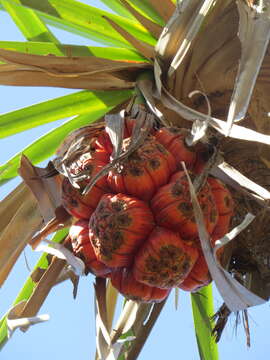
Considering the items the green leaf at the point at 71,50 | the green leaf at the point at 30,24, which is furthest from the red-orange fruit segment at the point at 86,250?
the green leaf at the point at 30,24

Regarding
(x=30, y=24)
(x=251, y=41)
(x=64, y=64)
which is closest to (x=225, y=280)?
(x=251, y=41)

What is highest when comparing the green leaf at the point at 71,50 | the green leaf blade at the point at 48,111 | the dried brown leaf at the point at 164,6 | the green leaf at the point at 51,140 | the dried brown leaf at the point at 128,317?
the dried brown leaf at the point at 164,6

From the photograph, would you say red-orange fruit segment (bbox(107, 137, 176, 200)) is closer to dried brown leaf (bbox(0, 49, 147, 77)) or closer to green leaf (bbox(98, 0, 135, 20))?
dried brown leaf (bbox(0, 49, 147, 77))

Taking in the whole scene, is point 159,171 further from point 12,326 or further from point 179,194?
point 12,326

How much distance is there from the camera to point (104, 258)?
1.62m

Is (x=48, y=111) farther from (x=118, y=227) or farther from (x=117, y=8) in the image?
(x=118, y=227)

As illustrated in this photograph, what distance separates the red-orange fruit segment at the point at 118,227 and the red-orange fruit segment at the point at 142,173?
2cm

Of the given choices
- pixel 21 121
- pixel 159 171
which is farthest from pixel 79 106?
pixel 159 171

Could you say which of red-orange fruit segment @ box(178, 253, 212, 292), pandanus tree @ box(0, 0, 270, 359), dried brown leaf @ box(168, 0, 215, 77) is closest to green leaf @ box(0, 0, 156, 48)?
pandanus tree @ box(0, 0, 270, 359)

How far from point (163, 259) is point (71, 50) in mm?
836

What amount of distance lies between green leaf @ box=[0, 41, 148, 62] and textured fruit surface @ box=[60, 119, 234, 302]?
1.78 ft

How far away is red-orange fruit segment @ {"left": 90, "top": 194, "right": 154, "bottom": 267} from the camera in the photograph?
1587mm

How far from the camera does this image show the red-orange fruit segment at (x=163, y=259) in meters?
1.58

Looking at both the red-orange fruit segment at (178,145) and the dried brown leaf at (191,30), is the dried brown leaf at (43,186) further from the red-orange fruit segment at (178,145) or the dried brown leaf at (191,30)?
the dried brown leaf at (191,30)
